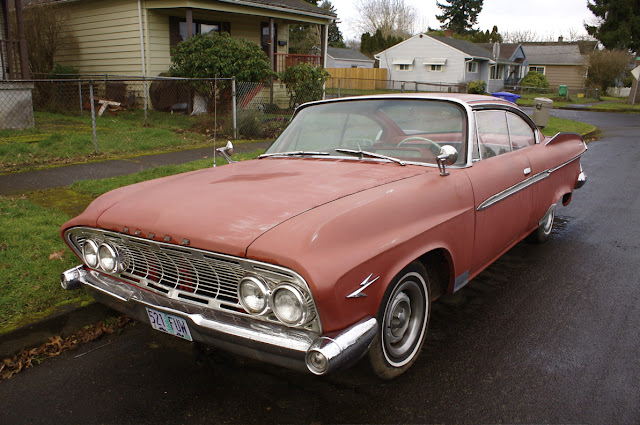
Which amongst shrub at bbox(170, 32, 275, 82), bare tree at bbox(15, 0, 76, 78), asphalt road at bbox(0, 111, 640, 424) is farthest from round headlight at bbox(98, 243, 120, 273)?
bare tree at bbox(15, 0, 76, 78)

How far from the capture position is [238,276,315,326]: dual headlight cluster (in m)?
2.34

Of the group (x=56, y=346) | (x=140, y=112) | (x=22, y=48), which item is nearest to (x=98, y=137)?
(x=22, y=48)

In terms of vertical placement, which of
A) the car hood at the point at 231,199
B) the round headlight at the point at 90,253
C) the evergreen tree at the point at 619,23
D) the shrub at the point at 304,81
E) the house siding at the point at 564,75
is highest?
the evergreen tree at the point at 619,23

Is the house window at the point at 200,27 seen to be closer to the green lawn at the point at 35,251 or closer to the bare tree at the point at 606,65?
the green lawn at the point at 35,251

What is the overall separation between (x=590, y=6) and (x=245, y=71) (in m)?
43.1

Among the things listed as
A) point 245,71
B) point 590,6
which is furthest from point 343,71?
point 245,71

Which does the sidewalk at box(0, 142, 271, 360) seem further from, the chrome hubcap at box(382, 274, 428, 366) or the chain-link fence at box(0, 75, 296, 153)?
the chrome hubcap at box(382, 274, 428, 366)

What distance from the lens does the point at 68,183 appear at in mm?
6961

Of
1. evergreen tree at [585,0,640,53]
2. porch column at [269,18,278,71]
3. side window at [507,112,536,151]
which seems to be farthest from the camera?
evergreen tree at [585,0,640,53]

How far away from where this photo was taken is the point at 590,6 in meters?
46.0

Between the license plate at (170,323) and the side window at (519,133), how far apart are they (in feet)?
10.2

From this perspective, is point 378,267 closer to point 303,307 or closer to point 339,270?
point 339,270

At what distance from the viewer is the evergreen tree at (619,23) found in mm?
42312

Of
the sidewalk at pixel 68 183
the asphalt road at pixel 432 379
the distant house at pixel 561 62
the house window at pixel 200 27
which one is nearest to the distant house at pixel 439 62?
the distant house at pixel 561 62
